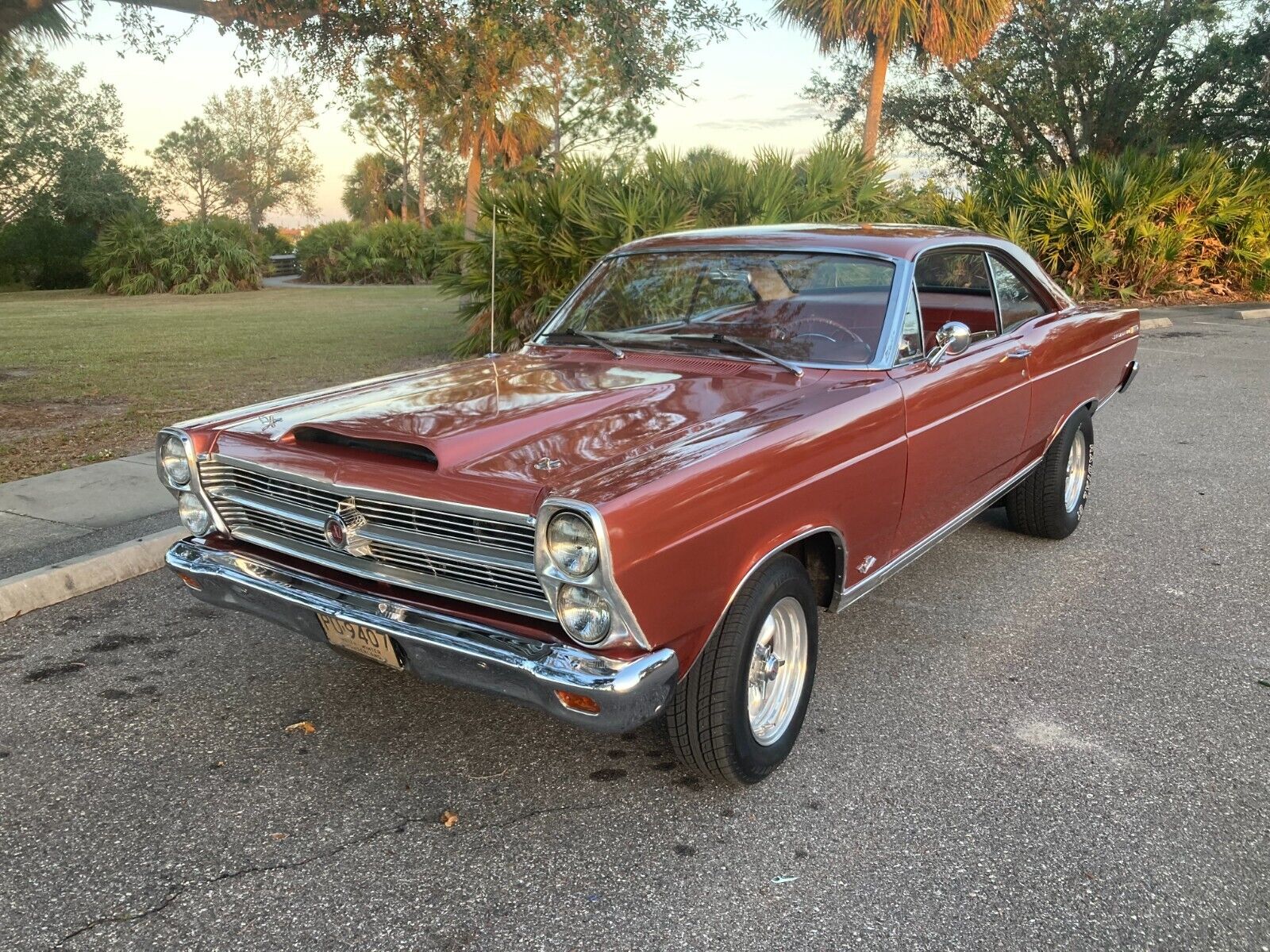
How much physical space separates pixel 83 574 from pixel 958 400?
12.7ft

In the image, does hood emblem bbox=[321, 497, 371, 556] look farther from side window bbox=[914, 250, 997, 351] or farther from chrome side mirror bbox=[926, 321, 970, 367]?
side window bbox=[914, 250, 997, 351]

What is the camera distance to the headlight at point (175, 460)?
3469mm

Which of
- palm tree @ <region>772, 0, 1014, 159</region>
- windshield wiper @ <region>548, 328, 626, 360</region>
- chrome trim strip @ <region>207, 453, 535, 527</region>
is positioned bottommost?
chrome trim strip @ <region>207, 453, 535, 527</region>

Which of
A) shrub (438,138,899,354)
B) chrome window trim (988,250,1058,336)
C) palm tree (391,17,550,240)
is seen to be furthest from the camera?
shrub (438,138,899,354)

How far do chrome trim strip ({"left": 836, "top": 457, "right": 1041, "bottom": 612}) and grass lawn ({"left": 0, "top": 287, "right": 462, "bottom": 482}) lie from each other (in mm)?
5436

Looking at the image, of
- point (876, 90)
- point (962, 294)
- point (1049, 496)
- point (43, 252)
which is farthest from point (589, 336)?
point (43, 252)

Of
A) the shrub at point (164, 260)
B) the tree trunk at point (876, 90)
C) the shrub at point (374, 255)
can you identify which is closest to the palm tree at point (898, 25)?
the tree trunk at point (876, 90)

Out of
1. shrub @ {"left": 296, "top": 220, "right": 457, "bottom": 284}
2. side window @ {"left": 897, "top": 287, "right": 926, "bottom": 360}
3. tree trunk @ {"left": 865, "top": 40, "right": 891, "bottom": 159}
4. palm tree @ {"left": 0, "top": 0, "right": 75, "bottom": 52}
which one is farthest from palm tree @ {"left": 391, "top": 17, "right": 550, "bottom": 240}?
shrub @ {"left": 296, "top": 220, "right": 457, "bottom": 284}

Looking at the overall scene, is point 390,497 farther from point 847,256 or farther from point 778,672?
point 847,256

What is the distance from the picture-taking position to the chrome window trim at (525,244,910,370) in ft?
12.3

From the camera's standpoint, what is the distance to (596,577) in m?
2.50

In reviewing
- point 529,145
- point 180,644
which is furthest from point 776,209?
point 529,145

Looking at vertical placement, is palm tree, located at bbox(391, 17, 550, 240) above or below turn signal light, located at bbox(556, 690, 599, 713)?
above

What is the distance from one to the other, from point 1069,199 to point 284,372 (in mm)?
12357
